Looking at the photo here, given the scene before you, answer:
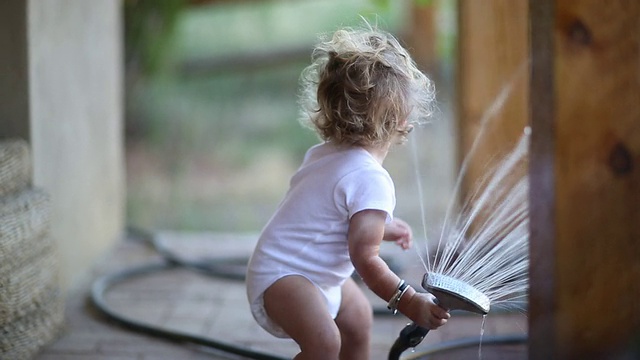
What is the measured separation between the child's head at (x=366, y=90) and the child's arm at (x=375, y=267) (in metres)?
0.18

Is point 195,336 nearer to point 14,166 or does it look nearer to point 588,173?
point 14,166

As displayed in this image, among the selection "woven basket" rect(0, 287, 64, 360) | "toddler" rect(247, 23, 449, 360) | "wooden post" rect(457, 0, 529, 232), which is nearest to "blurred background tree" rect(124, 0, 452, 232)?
"wooden post" rect(457, 0, 529, 232)

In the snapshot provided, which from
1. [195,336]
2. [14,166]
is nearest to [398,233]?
[195,336]

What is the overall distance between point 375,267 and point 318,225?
0.54 ft

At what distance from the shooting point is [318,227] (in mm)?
1929

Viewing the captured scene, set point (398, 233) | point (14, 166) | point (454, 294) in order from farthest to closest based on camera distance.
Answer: point (14, 166), point (398, 233), point (454, 294)

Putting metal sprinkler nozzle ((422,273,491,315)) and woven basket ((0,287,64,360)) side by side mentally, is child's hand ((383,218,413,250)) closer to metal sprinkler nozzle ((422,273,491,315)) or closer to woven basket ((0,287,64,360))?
metal sprinkler nozzle ((422,273,491,315))

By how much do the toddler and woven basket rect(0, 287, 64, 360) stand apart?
0.65 meters

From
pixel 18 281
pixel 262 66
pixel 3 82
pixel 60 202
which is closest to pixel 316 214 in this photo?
pixel 18 281

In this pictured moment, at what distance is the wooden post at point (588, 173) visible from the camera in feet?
4.87

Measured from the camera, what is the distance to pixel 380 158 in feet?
6.59

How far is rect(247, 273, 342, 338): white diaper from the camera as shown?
1.95 meters

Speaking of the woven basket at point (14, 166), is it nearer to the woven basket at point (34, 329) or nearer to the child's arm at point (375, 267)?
the woven basket at point (34, 329)

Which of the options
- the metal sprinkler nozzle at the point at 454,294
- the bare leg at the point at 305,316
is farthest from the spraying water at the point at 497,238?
the bare leg at the point at 305,316
